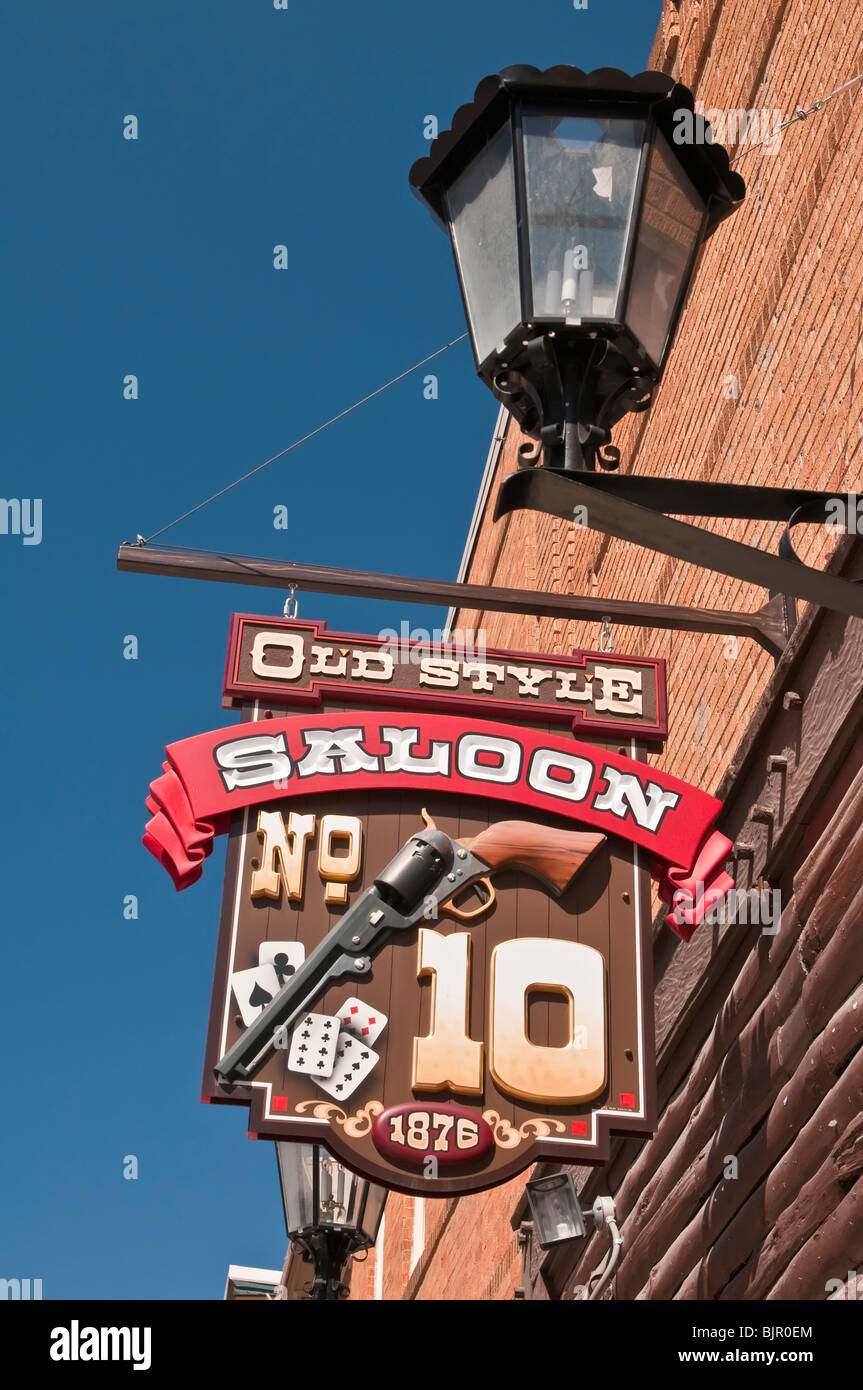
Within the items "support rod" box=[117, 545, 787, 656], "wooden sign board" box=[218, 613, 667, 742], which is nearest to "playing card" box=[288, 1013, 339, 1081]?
"wooden sign board" box=[218, 613, 667, 742]

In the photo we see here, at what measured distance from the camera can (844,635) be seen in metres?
5.69

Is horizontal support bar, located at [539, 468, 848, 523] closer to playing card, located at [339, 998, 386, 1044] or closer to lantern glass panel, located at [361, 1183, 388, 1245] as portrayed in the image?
playing card, located at [339, 998, 386, 1044]

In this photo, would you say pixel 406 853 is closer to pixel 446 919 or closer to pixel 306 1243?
pixel 446 919

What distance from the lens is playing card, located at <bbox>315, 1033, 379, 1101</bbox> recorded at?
195 inches

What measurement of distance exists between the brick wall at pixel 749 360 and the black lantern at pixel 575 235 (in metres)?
2.61

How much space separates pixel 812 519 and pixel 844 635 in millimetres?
2216

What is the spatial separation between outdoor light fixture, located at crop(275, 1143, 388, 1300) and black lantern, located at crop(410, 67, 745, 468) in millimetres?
4083

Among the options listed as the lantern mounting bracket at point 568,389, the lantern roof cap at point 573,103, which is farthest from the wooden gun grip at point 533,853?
the lantern roof cap at point 573,103

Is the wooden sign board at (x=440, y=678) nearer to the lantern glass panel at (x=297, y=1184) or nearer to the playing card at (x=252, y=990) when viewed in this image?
the playing card at (x=252, y=990)

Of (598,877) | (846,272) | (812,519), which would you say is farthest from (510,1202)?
(812,519)

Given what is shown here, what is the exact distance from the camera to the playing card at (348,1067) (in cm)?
495

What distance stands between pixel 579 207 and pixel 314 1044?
2.56 meters

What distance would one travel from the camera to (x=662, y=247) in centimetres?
398

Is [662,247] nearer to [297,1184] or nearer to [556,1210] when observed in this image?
[556,1210]
